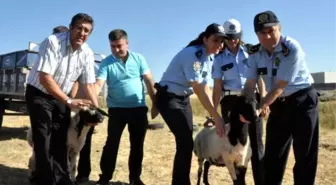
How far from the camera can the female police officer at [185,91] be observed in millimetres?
4910

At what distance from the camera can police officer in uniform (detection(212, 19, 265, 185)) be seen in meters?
5.33

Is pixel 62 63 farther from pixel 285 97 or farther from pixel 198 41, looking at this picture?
pixel 285 97

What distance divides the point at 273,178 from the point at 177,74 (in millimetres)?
1766

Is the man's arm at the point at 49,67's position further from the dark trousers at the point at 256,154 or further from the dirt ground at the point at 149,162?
the dirt ground at the point at 149,162

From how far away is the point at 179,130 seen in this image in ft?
16.8

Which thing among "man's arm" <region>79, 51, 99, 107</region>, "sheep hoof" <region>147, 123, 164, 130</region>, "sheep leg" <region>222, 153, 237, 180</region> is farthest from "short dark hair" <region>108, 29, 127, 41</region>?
"sheep hoof" <region>147, 123, 164, 130</region>

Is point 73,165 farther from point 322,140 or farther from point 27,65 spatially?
point 322,140

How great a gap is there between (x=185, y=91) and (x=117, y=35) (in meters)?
1.45

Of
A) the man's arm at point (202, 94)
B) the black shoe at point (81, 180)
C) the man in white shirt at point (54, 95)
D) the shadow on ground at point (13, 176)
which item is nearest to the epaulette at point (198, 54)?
the man's arm at point (202, 94)

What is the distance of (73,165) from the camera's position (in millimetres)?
5922

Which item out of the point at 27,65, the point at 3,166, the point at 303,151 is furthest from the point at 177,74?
the point at 27,65

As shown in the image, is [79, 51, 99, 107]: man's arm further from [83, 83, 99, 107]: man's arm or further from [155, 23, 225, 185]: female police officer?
[155, 23, 225, 185]: female police officer

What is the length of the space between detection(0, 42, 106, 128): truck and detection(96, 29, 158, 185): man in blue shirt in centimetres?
442

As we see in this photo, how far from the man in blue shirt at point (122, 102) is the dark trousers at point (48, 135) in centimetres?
118
